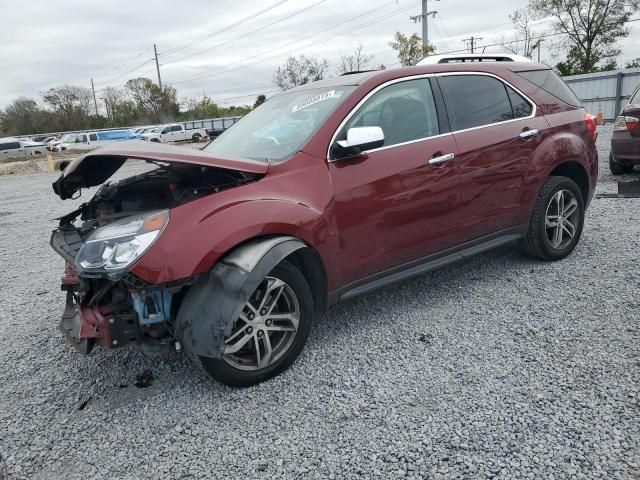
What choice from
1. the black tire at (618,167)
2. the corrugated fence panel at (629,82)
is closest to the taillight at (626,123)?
the black tire at (618,167)

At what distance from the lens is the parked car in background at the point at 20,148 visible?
117 feet

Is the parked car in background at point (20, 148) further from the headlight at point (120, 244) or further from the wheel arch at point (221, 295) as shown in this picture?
the wheel arch at point (221, 295)

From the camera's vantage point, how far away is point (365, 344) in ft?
11.0

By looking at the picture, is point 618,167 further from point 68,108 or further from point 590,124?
point 68,108

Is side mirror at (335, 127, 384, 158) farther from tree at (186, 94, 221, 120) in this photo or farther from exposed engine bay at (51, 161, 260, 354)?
tree at (186, 94, 221, 120)

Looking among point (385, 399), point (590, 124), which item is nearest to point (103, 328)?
point (385, 399)

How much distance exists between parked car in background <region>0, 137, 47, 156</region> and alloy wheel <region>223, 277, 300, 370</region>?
1540 inches

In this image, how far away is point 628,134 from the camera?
25.1 feet

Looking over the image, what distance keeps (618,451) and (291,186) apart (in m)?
2.10

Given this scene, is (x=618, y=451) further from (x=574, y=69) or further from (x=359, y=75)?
(x=574, y=69)

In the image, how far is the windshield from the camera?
331cm

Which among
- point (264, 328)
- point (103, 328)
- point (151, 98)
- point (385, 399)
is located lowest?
point (385, 399)

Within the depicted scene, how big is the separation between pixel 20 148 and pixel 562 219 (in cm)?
3972

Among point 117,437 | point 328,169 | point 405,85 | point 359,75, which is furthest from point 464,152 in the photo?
point 117,437
